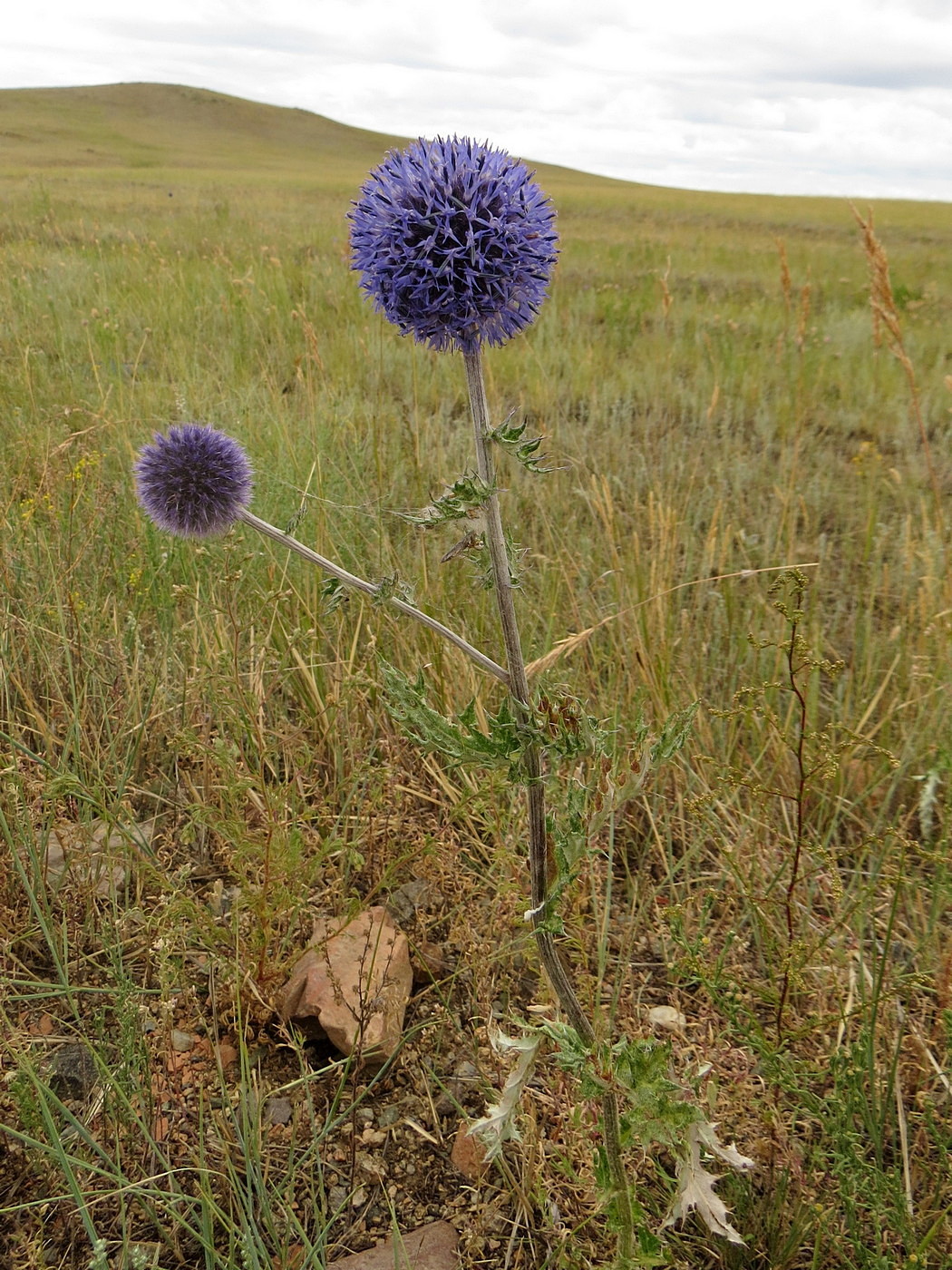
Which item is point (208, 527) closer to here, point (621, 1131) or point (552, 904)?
point (552, 904)

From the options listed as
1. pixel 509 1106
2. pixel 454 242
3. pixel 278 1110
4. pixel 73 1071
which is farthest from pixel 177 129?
pixel 509 1106

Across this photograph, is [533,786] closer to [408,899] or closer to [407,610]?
[407,610]

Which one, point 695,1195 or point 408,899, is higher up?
point 695,1195

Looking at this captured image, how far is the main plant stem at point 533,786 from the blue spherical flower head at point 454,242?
12 centimetres

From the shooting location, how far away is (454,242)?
1631 millimetres

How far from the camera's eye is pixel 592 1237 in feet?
5.83

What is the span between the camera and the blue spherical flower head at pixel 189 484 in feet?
7.14

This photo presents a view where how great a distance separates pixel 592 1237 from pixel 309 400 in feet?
13.4

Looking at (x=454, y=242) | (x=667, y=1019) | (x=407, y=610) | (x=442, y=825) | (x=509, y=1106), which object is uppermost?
(x=454, y=242)

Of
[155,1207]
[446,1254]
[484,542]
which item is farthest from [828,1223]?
[484,542]

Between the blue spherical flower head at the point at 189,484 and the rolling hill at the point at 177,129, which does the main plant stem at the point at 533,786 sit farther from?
the rolling hill at the point at 177,129

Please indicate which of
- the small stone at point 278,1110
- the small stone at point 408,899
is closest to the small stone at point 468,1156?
the small stone at point 278,1110

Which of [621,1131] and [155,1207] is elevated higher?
[621,1131]

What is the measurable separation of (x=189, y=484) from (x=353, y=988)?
1399mm
